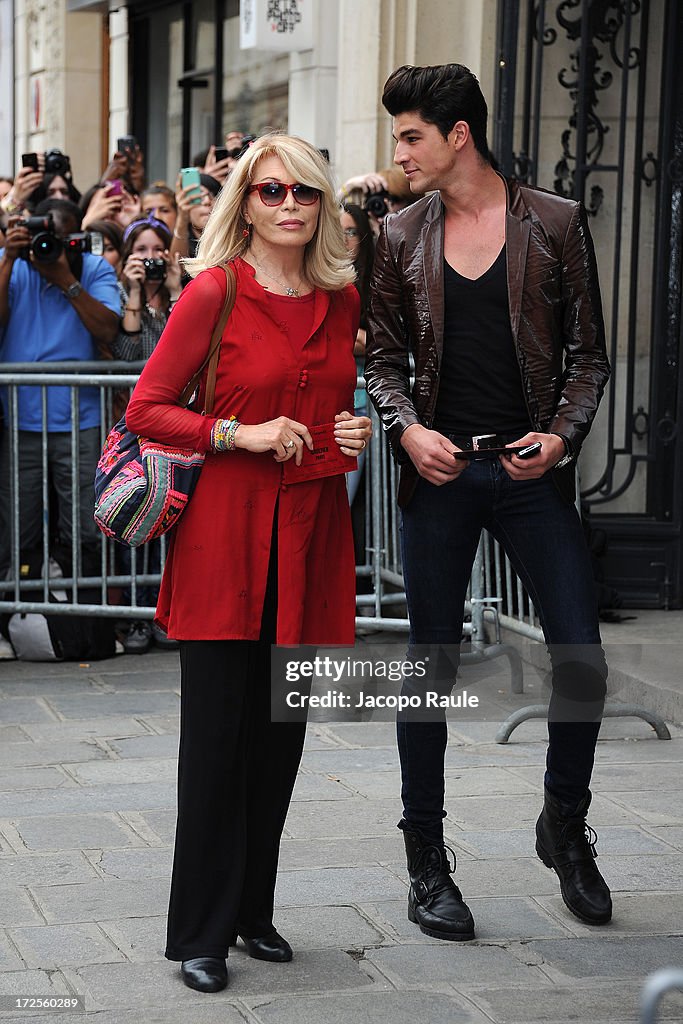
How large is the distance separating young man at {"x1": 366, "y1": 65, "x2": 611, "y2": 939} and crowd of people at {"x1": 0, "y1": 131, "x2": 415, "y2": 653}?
3.24m

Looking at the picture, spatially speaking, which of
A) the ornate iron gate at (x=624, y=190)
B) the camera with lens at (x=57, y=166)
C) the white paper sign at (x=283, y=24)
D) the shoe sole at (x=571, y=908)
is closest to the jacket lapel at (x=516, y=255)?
the shoe sole at (x=571, y=908)

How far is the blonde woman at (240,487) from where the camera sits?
141 inches

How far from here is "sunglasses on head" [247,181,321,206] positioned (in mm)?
3572

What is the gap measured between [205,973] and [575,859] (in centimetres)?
105

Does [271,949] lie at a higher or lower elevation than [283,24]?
lower

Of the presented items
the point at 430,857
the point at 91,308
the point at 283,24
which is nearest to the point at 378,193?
the point at 91,308

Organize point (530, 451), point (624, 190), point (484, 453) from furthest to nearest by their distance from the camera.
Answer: point (624, 190) < point (484, 453) < point (530, 451)

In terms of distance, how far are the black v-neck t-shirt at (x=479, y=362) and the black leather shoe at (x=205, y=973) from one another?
1402 mm

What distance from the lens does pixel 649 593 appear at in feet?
26.1

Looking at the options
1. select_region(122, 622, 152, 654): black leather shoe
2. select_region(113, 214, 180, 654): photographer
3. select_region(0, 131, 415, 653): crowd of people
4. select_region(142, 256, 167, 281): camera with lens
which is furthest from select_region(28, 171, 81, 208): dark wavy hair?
select_region(122, 622, 152, 654): black leather shoe

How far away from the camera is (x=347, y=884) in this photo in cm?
429

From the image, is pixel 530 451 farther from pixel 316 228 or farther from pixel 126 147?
pixel 126 147

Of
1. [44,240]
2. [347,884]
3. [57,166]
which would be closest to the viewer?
[347,884]
